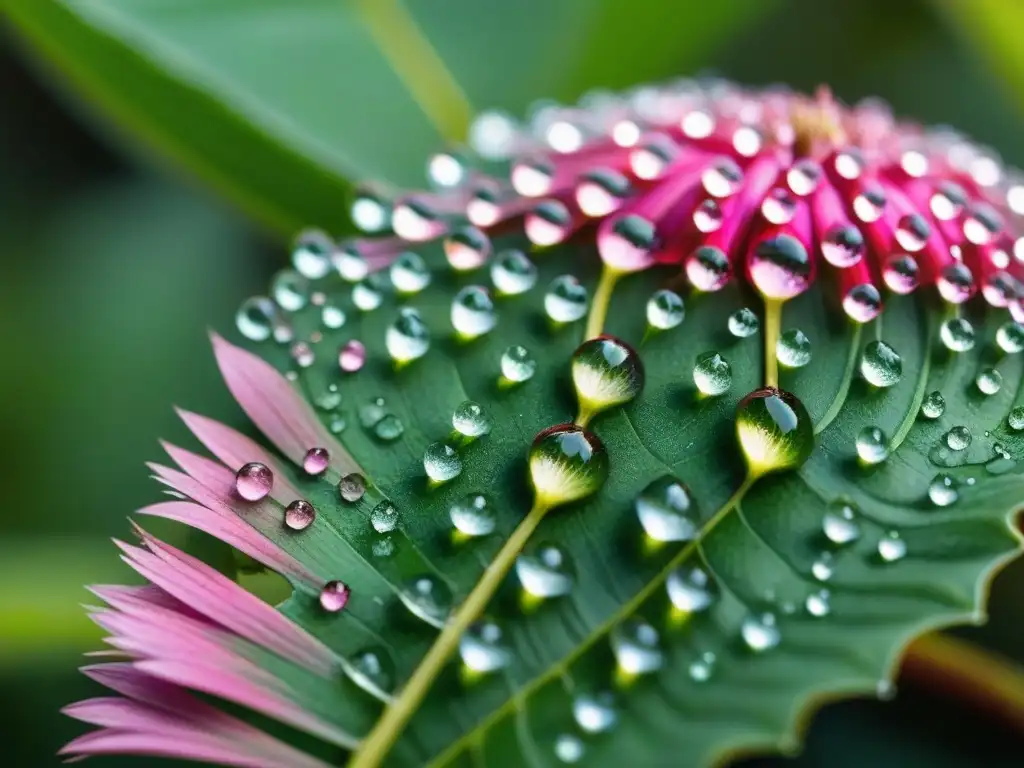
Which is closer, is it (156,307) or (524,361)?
(524,361)

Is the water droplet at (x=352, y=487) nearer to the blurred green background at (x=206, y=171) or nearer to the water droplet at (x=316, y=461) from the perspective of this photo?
the water droplet at (x=316, y=461)

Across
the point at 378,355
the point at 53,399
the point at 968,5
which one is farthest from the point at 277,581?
the point at 53,399

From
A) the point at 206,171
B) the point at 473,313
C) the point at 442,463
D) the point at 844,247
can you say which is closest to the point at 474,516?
the point at 442,463

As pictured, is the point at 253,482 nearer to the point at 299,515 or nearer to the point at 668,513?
the point at 299,515

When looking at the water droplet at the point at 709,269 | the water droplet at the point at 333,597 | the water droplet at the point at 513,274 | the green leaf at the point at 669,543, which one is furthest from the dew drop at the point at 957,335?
the water droplet at the point at 333,597

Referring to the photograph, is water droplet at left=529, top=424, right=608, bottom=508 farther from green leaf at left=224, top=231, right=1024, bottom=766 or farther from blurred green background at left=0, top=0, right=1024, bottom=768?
blurred green background at left=0, top=0, right=1024, bottom=768

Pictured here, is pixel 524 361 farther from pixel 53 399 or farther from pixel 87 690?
pixel 53 399
